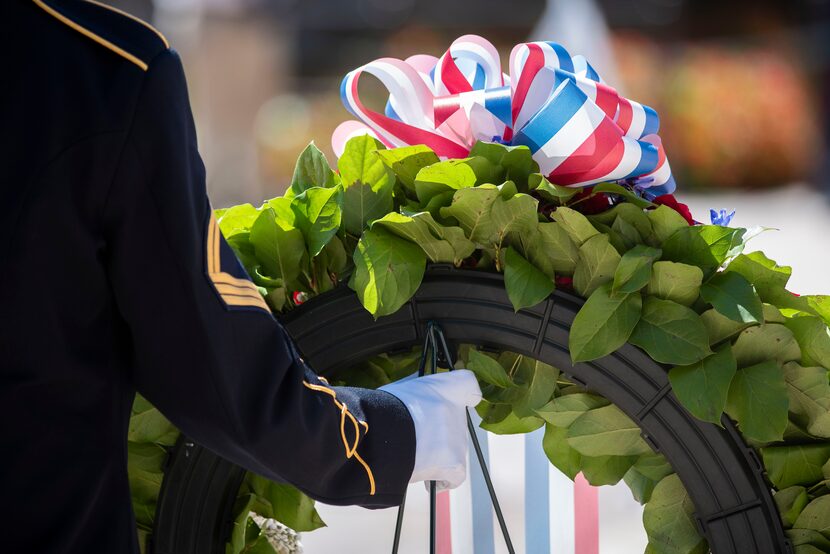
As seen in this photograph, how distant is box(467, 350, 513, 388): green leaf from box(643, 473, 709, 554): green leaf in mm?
179

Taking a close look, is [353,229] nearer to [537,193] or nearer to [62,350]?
[537,193]

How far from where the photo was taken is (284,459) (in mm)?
684

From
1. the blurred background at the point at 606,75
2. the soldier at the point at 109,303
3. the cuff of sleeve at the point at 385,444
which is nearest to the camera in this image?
the soldier at the point at 109,303

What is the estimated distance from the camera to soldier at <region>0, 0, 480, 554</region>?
61 centimetres

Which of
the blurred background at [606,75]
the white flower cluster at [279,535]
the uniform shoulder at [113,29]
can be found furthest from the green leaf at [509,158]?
the blurred background at [606,75]

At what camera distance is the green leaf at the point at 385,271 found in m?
0.85

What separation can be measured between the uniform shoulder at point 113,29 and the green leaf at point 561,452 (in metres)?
0.54

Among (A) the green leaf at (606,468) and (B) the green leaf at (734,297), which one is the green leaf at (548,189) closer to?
(B) the green leaf at (734,297)

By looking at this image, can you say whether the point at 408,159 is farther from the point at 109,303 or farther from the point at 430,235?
the point at 109,303

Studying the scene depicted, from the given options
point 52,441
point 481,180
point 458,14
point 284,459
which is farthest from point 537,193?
point 458,14

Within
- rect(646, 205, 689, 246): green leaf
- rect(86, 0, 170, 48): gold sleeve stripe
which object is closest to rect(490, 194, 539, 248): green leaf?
rect(646, 205, 689, 246): green leaf

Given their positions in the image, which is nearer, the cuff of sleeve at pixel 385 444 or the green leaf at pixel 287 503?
the cuff of sleeve at pixel 385 444

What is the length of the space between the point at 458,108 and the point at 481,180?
109 millimetres

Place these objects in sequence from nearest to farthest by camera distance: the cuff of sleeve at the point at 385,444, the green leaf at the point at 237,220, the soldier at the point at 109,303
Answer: the soldier at the point at 109,303 < the cuff of sleeve at the point at 385,444 < the green leaf at the point at 237,220
